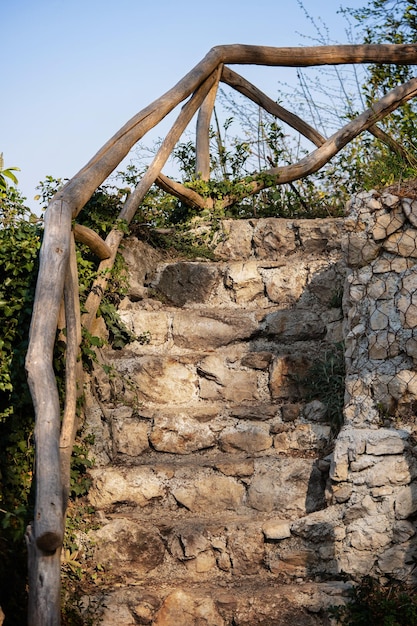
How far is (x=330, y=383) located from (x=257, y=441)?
55 centimetres

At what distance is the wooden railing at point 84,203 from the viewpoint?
152 inches

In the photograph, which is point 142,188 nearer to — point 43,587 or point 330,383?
point 330,383

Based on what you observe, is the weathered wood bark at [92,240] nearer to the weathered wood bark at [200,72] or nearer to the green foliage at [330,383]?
the weathered wood bark at [200,72]

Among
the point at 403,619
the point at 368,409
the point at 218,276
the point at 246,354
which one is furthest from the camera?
the point at 218,276

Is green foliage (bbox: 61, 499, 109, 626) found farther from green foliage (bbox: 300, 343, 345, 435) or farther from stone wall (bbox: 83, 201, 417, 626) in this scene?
green foliage (bbox: 300, 343, 345, 435)

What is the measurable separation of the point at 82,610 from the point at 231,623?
0.71m

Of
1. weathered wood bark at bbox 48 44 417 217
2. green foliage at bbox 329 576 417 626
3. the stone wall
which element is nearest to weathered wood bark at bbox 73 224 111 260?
weathered wood bark at bbox 48 44 417 217

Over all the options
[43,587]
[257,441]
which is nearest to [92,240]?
[257,441]

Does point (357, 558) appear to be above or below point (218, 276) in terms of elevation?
below

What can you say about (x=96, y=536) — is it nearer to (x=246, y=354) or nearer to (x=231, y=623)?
(x=231, y=623)

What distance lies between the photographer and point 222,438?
16.6 feet

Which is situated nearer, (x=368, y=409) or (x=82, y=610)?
(x=82, y=610)

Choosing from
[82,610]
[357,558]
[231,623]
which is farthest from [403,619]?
[82,610]

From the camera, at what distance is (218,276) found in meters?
6.03
